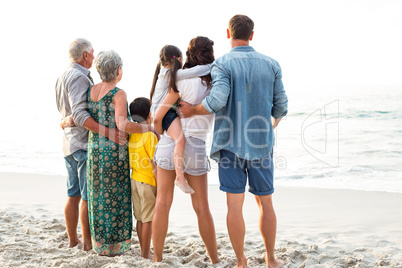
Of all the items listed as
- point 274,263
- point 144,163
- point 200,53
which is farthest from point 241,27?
point 274,263

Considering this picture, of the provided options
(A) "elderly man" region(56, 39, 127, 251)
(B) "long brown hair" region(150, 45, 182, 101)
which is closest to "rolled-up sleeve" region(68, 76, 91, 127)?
(A) "elderly man" region(56, 39, 127, 251)

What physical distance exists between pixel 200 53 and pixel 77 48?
102cm

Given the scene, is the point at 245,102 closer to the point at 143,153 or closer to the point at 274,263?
the point at 143,153

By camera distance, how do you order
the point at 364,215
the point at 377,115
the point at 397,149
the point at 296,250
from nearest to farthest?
the point at 296,250 < the point at 364,215 < the point at 397,149 < the point at 377,115

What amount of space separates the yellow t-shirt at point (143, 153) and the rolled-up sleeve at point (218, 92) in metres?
0.64

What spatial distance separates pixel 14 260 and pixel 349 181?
5706 millimetres

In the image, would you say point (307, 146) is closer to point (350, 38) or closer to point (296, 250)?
point (296, 250)

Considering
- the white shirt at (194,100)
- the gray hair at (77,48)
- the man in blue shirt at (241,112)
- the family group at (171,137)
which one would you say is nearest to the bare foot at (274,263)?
the family group at (171,137)

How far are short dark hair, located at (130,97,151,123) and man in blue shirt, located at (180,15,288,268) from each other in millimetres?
437

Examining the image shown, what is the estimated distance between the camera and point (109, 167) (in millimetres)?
2682

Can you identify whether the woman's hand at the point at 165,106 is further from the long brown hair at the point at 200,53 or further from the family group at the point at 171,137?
the long brown hair at the point at 200,53

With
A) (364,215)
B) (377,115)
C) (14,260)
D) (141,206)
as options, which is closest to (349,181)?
(364,215)

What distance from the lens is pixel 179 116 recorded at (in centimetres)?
245

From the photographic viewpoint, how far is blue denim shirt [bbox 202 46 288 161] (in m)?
2.30
